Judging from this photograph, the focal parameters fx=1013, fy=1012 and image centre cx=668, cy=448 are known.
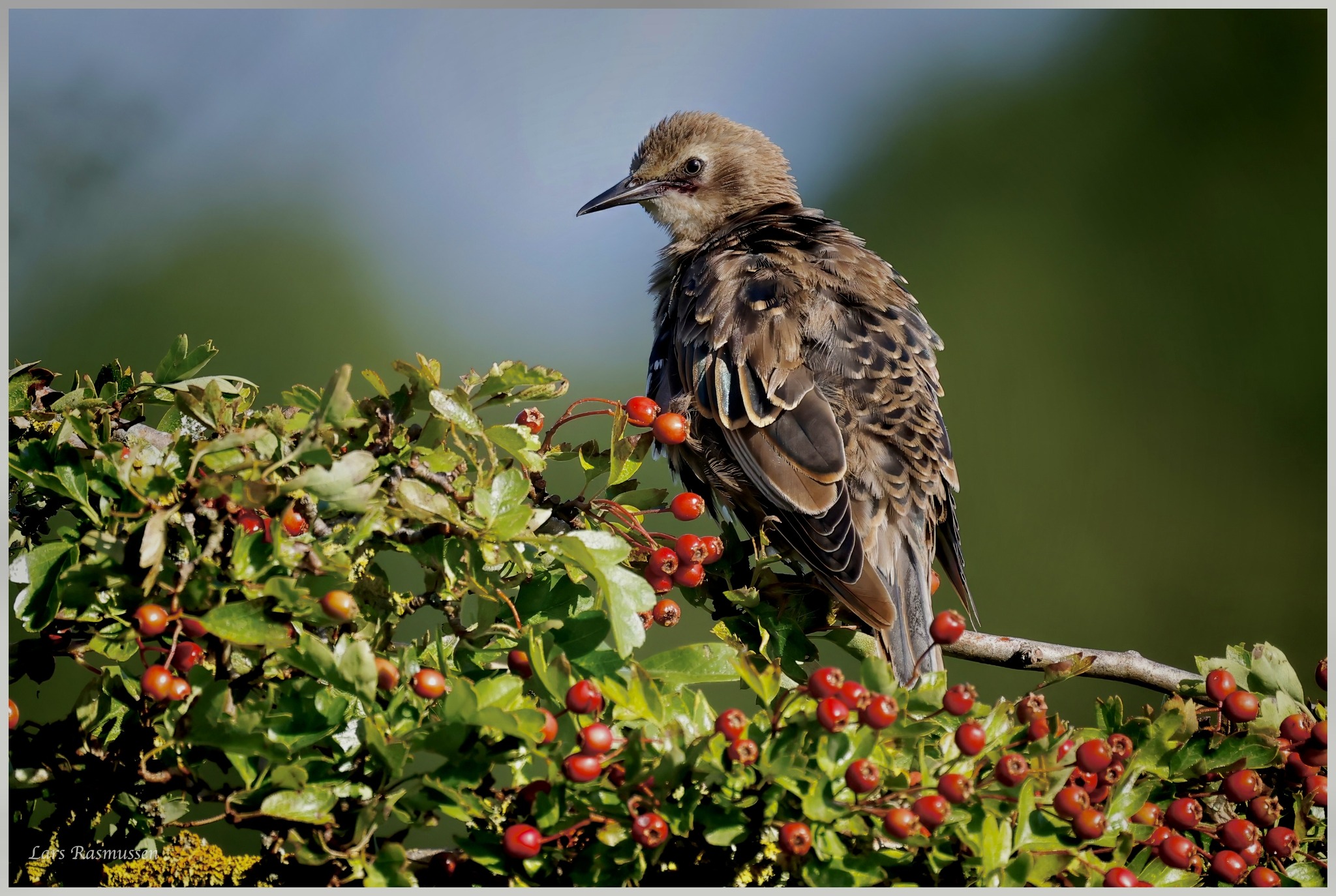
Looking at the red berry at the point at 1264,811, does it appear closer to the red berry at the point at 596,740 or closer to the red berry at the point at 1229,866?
the red berry at the point at 1229,866

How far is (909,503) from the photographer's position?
9.68 ft

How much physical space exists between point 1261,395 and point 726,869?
5.72 meters

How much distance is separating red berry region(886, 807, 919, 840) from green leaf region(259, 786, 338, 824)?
2.34ft

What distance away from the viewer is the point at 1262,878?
1625 millimetres

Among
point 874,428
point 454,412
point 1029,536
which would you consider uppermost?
point 454,412

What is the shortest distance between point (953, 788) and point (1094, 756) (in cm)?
30

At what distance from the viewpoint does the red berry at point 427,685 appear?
1.36m

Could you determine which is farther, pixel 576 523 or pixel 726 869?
pixel 576 523

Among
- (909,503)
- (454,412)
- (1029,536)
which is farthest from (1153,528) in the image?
(454,412)

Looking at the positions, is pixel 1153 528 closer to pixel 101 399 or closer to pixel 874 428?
pixel 874 428

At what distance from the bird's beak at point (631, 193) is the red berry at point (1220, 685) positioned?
3081 mm

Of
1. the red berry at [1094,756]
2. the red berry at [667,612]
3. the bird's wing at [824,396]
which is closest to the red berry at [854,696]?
the red berry at [1094,756]

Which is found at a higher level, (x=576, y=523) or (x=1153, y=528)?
(x=576, y=523)

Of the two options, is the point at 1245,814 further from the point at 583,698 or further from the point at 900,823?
the point at 583,698
